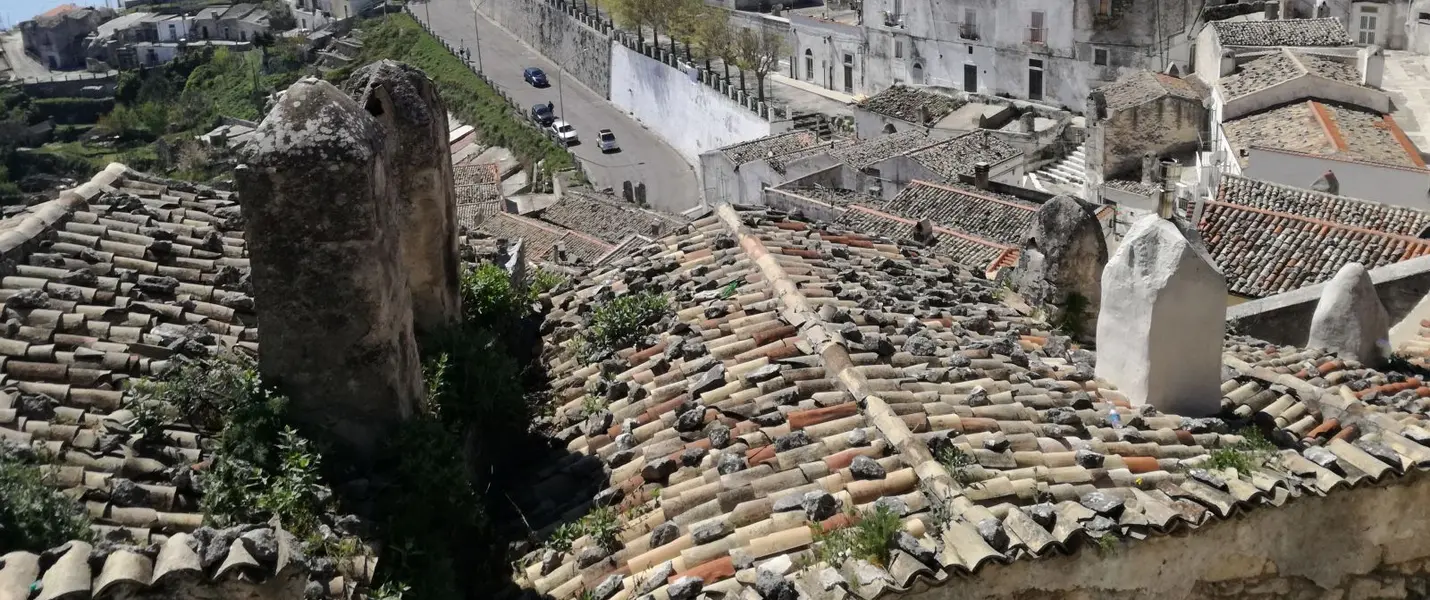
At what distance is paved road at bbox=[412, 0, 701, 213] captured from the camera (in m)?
50.2

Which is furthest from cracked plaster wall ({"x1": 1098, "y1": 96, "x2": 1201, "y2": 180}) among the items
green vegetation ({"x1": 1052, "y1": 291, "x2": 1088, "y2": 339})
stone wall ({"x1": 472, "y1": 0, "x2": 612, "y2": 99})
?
stone wall ({"x1": 472, "y1": 0, "x2": 612, "y2": 99})

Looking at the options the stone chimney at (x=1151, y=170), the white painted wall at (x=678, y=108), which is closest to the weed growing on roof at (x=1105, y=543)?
the stone chimney at (x=1151, y=170)

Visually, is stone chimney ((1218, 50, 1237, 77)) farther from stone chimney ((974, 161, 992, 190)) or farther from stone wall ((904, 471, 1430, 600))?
stone wall ((904, 471, 1430, 600))

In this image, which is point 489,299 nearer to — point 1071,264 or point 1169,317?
point 1071,264

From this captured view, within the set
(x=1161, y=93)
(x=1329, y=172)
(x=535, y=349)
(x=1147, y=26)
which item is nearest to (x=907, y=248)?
(x=535, y=349)

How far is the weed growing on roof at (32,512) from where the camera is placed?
17.7 feet

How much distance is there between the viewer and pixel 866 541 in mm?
6336

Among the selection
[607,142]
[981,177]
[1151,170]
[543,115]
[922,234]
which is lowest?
[607,142]

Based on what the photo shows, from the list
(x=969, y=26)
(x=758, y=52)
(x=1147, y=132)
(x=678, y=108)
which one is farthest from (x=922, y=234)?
(x=678, y=108)

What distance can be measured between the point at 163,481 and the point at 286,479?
2.06ft

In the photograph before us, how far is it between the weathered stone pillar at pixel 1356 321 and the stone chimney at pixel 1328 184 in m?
14.2

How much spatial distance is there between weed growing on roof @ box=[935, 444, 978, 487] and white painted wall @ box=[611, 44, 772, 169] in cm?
4000

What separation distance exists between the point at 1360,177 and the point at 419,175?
22269 millimetres

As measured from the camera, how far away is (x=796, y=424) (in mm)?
7703
